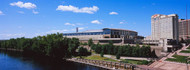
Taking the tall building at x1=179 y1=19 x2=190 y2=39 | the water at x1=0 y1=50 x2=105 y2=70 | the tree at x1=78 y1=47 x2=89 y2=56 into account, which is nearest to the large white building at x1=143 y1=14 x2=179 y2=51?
the tree at x1=78 y1=47 x2=89 y2=56

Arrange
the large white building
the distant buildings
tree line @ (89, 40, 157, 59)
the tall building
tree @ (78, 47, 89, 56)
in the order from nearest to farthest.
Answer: tree line @ (89, 40, 157, 59)
tree @ (78, 47, 89, 56)
the large white building
the distant buildings
the tall building

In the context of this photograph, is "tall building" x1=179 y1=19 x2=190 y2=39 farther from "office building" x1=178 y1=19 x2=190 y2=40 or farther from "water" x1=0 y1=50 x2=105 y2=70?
"water" x1=0 y1=50 x2=105 y2=70

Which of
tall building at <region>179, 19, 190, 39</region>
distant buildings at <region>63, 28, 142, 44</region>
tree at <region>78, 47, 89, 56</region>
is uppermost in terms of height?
tall building at <region>179, 19, 190, 39</region>

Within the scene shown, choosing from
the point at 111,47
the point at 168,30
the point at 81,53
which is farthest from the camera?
the point at 168,30

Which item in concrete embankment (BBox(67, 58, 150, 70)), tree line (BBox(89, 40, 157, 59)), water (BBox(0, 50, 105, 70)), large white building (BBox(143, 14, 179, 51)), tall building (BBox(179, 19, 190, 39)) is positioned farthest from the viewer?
tall building (BBox(179, 19, 190, 39))

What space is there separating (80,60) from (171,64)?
105 ft

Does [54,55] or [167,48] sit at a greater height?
[167,48]

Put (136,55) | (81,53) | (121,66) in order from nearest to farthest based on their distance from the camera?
(121,66) → (136,55) → (81,53)

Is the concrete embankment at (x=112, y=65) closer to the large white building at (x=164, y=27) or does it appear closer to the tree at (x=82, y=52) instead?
the tree at (x=82, y=52)

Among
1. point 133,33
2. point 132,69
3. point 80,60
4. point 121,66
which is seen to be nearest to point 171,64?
point 132,69

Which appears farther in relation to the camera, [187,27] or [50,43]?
[187,27]

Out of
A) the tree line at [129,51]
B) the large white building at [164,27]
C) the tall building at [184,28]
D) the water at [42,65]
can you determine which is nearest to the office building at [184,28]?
the tall building at [184,28]

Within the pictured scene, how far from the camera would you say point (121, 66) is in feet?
138

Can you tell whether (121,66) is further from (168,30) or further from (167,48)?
(168,30)
